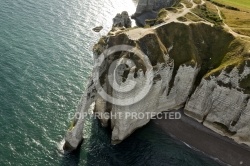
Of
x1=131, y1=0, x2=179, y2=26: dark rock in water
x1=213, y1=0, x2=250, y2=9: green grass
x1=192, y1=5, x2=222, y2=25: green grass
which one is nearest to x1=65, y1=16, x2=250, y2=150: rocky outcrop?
x1=192, y1=5, x2=222, y2=25: green grass

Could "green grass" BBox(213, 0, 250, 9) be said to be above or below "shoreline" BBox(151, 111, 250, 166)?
above

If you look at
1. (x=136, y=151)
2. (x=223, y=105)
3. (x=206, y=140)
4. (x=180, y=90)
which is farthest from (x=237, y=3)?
(x=136, y=151)

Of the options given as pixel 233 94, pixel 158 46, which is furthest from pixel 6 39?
pixel 233 94

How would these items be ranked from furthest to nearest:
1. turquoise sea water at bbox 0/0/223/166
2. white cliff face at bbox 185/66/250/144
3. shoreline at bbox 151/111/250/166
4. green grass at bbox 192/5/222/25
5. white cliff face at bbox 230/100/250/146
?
green grass at bbox 192/5/222/25, white cliff face at bbox 185/66/250/144, white cliff face at bbox 230/100/250/146, shoreline at bbox 151/111/250/166, turquoise sea water at bbox 0/0/223/166

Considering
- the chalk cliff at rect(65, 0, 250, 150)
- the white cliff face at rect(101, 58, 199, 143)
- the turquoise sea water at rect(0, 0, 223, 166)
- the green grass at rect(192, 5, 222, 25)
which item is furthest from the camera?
the green grass at rect(192, 5, 222, 25)

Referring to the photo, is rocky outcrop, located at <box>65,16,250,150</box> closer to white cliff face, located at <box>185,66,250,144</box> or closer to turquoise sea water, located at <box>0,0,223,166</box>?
white cliff face, located at <box>185,66,250,144</box>

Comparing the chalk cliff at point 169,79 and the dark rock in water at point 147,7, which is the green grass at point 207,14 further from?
the dark rock in water at point 147,7

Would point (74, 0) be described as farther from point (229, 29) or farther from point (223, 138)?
point (223, 138)
